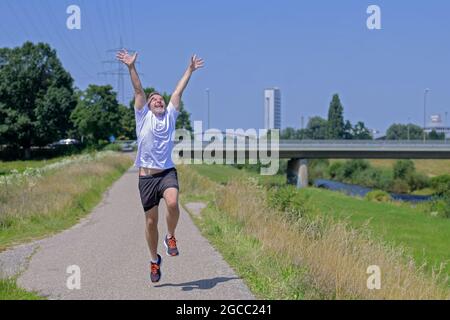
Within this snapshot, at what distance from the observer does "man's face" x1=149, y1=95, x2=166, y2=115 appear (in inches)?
292

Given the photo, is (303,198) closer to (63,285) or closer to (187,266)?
(187,266)

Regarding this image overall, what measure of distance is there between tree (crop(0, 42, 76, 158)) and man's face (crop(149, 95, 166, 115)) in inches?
2845

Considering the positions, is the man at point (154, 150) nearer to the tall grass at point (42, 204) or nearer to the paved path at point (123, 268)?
the paved path at point (123, 268)

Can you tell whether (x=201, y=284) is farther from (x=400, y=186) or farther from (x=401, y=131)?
(x=401, y=131)

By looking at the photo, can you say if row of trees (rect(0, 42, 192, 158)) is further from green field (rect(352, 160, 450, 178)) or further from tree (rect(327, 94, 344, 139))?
tree (rect(327, 94, 344, 139))

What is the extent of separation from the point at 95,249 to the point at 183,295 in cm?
395

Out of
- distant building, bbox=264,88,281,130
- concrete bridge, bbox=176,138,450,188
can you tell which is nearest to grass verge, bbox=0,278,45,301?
distant building, bbox=264,88,281,130

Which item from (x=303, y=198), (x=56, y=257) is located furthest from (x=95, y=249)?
(x=303, y=198)

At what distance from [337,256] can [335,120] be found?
384 feet

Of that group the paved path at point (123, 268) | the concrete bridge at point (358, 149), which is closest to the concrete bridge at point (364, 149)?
the concrete bridge at point (358, 149)

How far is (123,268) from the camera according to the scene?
866cm

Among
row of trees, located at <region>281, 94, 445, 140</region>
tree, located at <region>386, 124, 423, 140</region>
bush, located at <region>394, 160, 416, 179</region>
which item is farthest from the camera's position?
tree, located at <region>386, 124, 423, 140</region>
